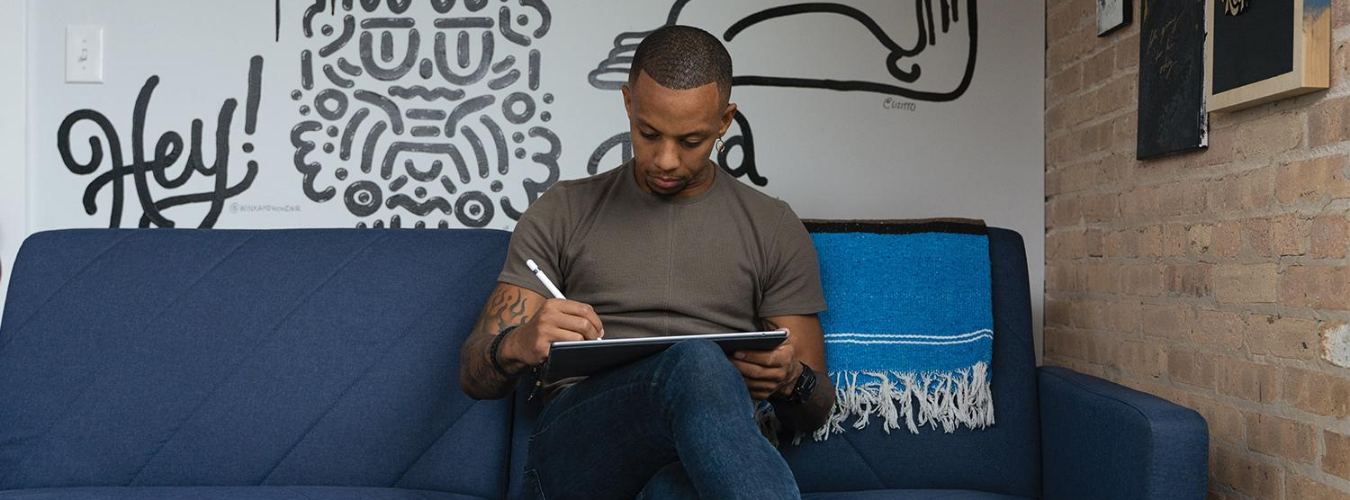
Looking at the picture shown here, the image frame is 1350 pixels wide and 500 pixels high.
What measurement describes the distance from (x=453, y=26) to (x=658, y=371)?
138 cm

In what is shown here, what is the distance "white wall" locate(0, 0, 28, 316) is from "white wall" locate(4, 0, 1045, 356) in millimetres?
19

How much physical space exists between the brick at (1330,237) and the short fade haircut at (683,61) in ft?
2.94

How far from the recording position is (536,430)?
172cm

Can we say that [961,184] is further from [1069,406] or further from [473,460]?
[473,460]

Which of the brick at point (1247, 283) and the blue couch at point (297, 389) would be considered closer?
the brick at point (1247, 283)

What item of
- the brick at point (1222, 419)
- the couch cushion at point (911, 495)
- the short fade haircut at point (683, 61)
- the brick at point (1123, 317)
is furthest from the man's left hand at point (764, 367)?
the brick at point (1123, 317)

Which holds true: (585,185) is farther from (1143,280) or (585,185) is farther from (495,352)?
(1143,280)

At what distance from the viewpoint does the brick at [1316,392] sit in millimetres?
1505

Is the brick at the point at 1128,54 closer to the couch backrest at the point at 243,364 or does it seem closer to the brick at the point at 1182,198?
the brick at the point at 1182,198

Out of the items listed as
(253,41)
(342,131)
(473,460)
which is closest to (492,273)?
(473,460)

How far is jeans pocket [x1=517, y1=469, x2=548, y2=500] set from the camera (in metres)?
1.63

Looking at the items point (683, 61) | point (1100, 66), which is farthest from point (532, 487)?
point (1100, 66)

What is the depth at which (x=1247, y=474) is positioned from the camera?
1754 mm

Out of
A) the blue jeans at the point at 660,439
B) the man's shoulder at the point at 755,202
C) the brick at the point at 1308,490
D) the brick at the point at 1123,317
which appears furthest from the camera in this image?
the brick at the point at 1123,317
